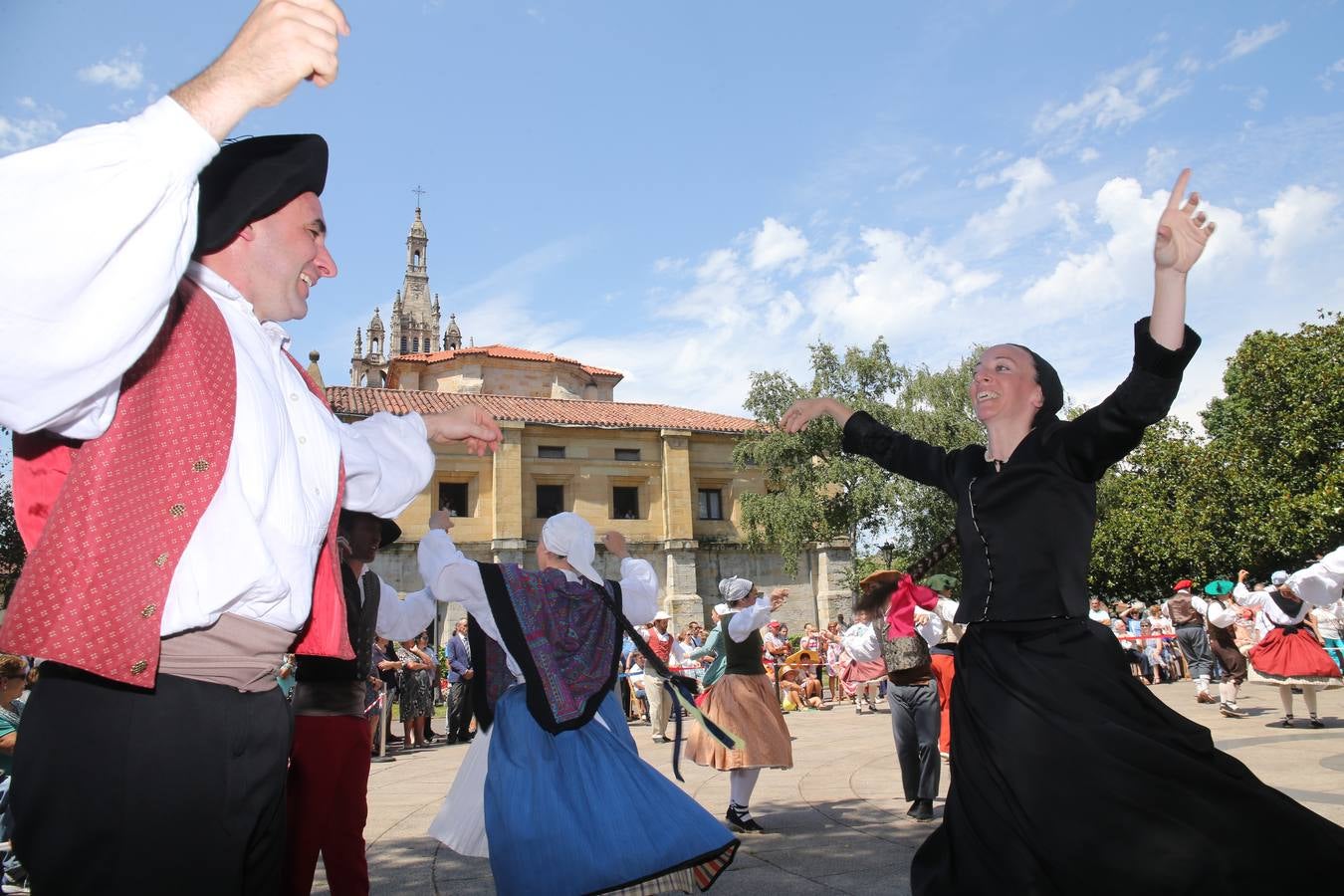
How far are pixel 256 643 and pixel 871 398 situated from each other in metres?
33.1

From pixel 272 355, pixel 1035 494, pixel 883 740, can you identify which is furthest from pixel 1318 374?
pixel 272 355

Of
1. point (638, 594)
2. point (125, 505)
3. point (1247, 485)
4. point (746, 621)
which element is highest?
point (1247, 485)

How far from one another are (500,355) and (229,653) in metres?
45.0

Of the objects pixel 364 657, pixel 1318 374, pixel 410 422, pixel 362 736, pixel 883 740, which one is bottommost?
pixel 883 740

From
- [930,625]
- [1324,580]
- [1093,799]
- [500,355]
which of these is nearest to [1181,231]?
[1093,799]

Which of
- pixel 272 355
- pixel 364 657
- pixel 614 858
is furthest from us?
pixel 364 657

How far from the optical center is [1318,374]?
28719 mm

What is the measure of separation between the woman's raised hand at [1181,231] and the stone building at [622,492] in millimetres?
31629

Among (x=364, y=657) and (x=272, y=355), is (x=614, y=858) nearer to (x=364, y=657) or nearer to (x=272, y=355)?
(x=364, y=657)

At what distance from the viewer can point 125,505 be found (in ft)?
4.65

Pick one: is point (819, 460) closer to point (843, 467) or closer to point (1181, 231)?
point (843, 467)

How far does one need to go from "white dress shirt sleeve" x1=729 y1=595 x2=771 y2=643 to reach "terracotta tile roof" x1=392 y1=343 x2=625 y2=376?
1558 inches

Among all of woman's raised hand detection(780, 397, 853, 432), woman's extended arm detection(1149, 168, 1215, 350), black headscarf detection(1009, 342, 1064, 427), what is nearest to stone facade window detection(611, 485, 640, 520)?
woman's raised hand detection(780, 397, 853, 432)

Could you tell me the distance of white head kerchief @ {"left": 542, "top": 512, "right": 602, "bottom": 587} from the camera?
4777 mm
